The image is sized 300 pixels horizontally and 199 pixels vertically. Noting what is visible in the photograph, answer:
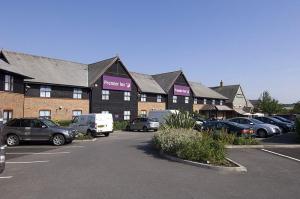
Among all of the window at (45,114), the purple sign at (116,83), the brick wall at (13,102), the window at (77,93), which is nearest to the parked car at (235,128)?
the brick wall at (13,102)

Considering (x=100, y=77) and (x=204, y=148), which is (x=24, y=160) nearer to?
(x=204, y=148)

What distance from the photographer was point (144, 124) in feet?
125

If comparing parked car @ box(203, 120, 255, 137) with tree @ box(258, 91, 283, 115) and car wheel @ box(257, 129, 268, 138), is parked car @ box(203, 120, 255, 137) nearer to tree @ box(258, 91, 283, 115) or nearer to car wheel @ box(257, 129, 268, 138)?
car wheel @ box(257, 129, 268, 138)

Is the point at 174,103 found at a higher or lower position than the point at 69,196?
higher

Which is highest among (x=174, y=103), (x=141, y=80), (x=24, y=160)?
(x=141, y=80)

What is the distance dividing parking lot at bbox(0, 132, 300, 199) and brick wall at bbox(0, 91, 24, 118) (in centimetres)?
1559

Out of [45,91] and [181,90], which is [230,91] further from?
[45,91]

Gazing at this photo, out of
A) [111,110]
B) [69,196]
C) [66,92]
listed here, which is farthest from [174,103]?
[69,196]

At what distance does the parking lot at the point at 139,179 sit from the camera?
→ 874 centimetres

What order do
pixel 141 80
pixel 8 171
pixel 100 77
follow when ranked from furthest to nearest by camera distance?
pixel 141 80 → pixel 100 77 → pixel 8 171

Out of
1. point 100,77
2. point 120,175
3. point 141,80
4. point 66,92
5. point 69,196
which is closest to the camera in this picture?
point 69,196

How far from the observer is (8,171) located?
39.5ft

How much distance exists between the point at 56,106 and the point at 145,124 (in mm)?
9645

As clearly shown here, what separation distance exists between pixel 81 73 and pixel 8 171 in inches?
1335
